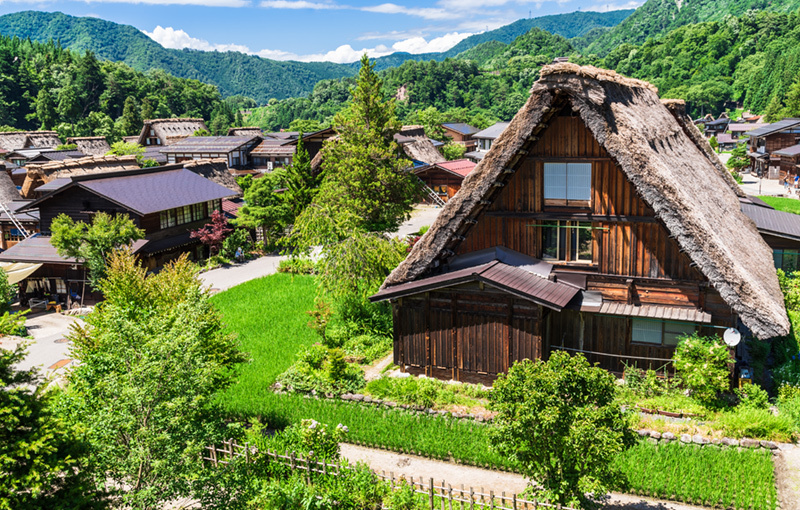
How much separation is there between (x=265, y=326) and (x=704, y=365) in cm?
1571

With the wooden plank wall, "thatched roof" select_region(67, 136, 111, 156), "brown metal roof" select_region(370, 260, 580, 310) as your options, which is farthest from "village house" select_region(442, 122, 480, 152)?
"brown metal roof" select_region(370, 260, 580, 310)

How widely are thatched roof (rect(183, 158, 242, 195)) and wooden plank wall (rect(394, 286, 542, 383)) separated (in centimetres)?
3179

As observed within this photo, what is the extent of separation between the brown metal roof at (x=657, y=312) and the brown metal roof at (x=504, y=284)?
1.01 meters

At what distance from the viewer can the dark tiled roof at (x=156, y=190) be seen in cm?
3214

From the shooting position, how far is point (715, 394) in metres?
15.0

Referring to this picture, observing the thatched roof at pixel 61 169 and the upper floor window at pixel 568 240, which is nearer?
the upper floor window at pixel 568 240

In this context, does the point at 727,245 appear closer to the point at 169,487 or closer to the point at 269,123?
the point at 169,487

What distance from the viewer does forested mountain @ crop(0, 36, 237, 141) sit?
104 meters

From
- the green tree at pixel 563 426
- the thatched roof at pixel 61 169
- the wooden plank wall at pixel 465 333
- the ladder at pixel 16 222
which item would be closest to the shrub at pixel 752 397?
the wooden plank wall at pixel 465 333

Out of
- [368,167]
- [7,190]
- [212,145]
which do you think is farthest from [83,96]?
[368,167]

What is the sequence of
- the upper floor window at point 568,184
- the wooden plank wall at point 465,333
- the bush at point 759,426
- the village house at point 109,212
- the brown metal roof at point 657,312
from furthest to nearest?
the village house at point 109,212 < the upper floor window at point 568,184 < the wooden plank wall at point 465,333 < the brown metal roof at point 657,312 < the bush at point 759,426

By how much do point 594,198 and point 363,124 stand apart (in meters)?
15.3

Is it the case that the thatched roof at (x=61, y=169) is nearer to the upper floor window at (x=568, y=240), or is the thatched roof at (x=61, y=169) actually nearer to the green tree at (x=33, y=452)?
the upper floor window at (x=568, y=240)

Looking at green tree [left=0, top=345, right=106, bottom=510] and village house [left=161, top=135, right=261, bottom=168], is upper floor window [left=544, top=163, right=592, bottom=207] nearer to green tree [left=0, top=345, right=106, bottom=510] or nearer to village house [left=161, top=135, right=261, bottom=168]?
green tree [left=0, top=345, right=106, bottom=510]
